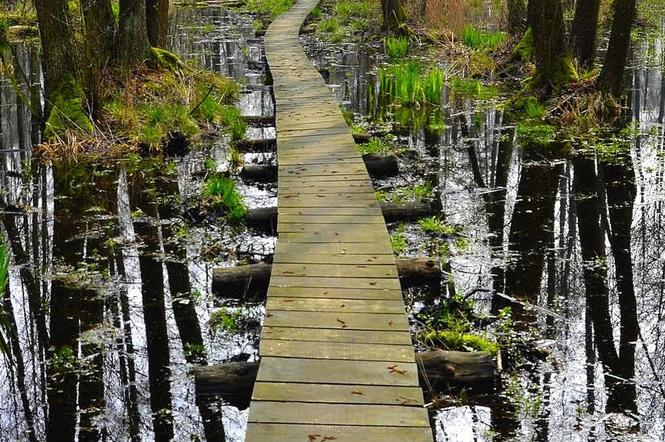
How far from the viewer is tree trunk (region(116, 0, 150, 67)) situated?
1184cm

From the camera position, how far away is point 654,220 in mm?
7062

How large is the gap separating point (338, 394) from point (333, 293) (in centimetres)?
124

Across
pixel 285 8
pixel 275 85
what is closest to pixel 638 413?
pixel 275 85

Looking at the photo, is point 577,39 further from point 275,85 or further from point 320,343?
point 320,343

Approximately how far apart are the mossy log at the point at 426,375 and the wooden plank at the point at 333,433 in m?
0.75

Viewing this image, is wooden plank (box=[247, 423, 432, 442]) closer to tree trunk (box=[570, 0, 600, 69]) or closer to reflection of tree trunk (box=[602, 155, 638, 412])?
reflection of tree trunk (box=[602, 155, 638, 412])

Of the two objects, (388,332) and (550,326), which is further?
(550,326)

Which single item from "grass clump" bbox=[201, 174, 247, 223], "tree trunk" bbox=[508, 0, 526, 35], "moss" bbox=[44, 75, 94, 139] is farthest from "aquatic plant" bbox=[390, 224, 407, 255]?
"tree trunk" bbox=[508, 0, 526, 35]

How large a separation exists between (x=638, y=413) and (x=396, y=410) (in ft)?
4.28

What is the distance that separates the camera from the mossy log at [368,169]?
864 cm

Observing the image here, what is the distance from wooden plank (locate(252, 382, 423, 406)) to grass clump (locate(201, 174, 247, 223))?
11.2ft

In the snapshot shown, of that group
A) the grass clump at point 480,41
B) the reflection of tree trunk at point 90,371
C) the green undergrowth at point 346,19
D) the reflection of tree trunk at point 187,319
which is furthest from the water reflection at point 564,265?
the green undergrowth at point 346,19

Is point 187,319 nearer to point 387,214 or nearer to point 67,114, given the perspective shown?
point 387,214

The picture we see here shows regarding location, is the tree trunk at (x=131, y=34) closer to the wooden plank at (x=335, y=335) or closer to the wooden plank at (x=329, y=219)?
the wooden plank at (x=329, y=219)
